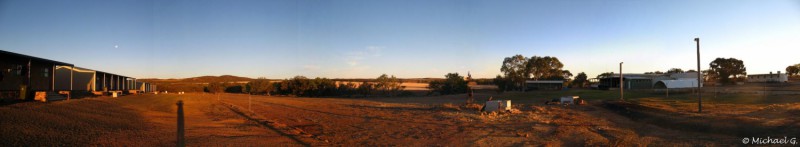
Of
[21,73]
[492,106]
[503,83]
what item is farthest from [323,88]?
[492,106]

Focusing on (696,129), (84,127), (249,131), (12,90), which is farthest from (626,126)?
(12,90)

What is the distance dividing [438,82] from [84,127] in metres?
65.3

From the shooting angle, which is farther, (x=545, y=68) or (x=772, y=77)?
(x=545, y=68)

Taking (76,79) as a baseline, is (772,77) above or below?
below

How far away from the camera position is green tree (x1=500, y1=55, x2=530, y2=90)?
68.1 metres

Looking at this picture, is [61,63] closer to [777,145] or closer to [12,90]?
[12,90]

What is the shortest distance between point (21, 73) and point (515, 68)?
60335 mm

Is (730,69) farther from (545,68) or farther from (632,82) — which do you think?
(545,68)

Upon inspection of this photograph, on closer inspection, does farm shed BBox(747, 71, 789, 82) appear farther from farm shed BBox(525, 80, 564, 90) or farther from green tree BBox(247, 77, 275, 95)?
green tree BBox(247, 77, 275, 95)

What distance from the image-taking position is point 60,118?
10.4 meters

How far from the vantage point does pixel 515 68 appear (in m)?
68.3

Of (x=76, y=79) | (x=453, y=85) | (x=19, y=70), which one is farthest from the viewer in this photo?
(x=453, y=85)

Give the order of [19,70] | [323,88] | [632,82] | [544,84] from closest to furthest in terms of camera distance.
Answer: [19,70] < [632,82] < [323,88] < [544,84]

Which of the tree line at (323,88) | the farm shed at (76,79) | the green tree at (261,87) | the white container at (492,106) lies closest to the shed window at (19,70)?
the farm shed at (76,79)
